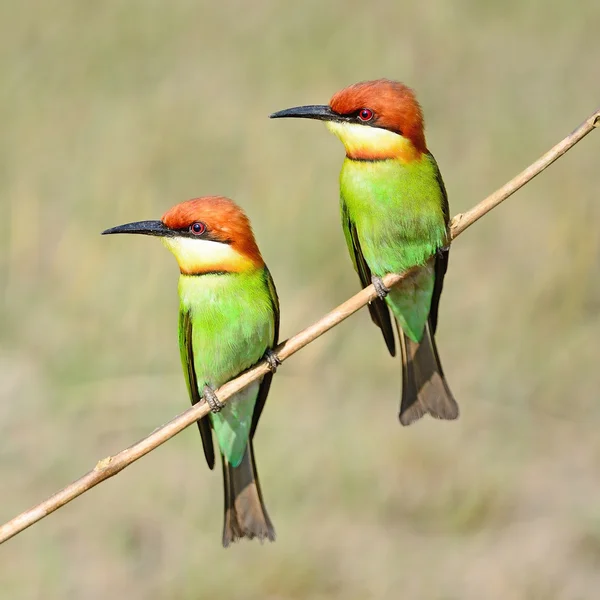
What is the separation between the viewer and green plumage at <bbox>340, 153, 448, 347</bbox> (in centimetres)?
315

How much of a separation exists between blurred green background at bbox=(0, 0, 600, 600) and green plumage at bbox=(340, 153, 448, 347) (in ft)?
6.46

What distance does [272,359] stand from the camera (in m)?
3.09

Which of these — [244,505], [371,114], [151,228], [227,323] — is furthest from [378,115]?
[244,505]

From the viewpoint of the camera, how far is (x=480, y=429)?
5.25 metres

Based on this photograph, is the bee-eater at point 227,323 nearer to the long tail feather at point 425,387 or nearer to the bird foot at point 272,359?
the bird foot at point 272,359

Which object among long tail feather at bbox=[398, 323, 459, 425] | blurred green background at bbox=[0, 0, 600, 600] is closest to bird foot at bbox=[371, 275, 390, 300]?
long tail feather at bbox=[398, 323, 459, 425]

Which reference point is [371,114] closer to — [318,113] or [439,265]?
[318,113]

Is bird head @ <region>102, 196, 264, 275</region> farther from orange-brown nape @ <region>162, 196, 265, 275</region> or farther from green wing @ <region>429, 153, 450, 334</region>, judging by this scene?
green wing @ <region>429, 153, 450, 334</region>

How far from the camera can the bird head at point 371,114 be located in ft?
9.43

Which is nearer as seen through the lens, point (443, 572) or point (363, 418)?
point (443, 572)

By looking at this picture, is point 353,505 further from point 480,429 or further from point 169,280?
point 169,280

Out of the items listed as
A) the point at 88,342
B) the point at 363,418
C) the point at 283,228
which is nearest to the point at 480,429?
the point at 363,418

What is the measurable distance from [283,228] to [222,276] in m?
2.65

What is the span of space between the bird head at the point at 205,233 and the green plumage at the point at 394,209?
31cm
